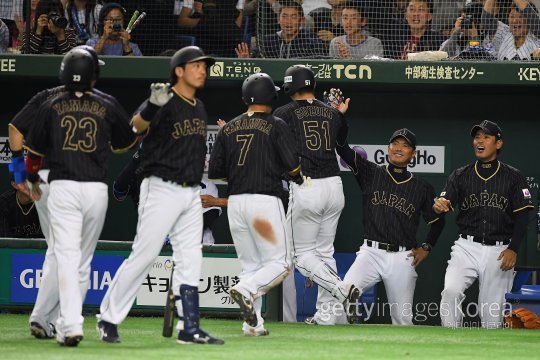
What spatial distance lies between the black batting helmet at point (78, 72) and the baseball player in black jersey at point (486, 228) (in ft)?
12.0

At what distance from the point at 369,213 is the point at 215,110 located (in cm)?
236

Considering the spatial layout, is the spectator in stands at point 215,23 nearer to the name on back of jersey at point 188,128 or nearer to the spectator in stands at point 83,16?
the spectator in stands at point 83,16

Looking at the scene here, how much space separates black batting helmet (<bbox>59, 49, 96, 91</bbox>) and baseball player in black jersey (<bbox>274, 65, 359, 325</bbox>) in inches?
97.9

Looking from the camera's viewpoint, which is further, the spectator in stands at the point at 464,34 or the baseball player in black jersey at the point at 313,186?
the spectator in stands at the point at 464,34

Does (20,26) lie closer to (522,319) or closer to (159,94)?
(159,94)

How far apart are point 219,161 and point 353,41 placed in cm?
341

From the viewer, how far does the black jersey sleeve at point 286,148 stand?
291 inches

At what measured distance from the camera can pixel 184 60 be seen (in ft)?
21.6

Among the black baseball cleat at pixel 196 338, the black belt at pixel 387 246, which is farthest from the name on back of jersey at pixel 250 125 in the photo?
the black belt at pixel 387 246

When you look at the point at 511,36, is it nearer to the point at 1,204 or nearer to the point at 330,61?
the point at 330,61

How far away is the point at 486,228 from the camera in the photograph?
364 inches

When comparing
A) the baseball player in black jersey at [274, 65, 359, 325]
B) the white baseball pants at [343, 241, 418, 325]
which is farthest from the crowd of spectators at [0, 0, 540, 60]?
the white baseball pants at [343, 241, 418, 325]

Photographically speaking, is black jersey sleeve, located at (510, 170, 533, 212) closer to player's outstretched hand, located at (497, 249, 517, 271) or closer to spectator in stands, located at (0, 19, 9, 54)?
player's outstretched hand, located at (497, 249, 517, 271)

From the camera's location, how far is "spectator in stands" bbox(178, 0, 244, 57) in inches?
430
